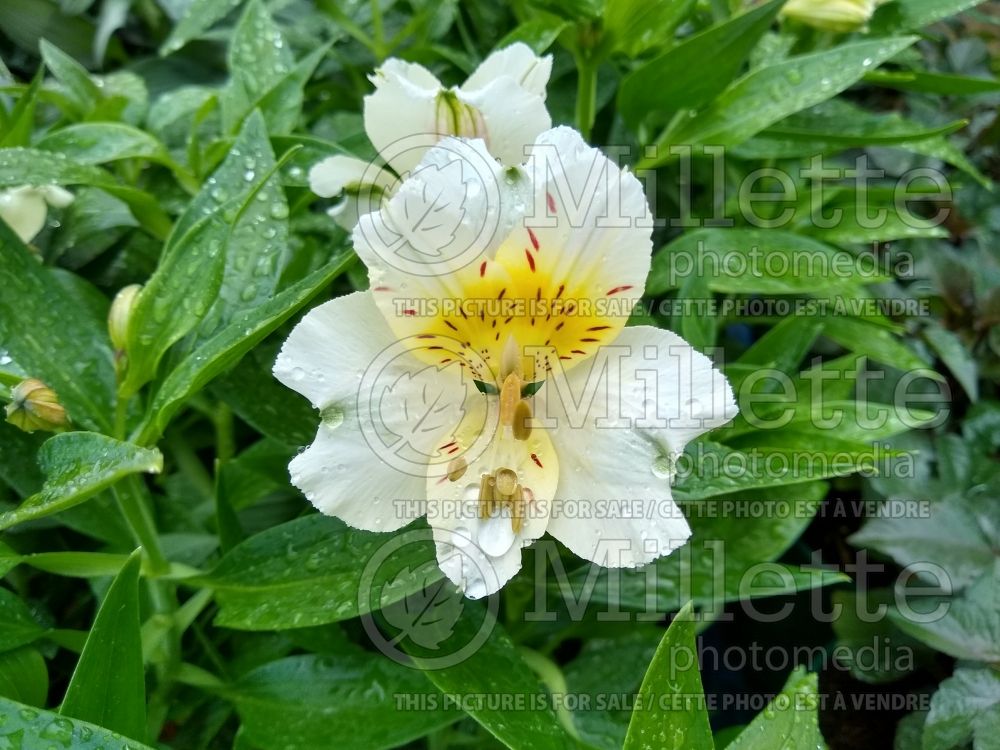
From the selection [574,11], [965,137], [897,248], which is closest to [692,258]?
[574,11]

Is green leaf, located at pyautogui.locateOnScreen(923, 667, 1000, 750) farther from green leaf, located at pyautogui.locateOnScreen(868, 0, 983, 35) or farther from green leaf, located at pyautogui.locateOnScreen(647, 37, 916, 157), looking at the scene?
green leaf, located at pyautogui.locateOnScreen(868, 0, 983, 35)

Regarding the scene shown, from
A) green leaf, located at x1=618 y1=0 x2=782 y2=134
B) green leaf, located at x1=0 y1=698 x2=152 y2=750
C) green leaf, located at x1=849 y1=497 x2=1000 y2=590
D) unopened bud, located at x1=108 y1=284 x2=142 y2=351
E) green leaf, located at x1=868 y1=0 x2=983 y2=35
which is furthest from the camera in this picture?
green leaf, located at x1=868 y1=0 x2=983 y2=35

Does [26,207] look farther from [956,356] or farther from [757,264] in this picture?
[956,356]

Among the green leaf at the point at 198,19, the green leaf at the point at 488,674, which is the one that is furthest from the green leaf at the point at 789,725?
the green leaf at the point at 198,19

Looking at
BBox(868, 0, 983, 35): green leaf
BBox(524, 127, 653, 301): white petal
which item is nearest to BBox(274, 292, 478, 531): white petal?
BBox(524, 127, 653, 301): white petal

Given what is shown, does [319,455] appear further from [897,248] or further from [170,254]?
[897,248]

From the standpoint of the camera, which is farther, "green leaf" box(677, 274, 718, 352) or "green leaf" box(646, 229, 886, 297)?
"green leaf" box(646, 229, 886, 297)
